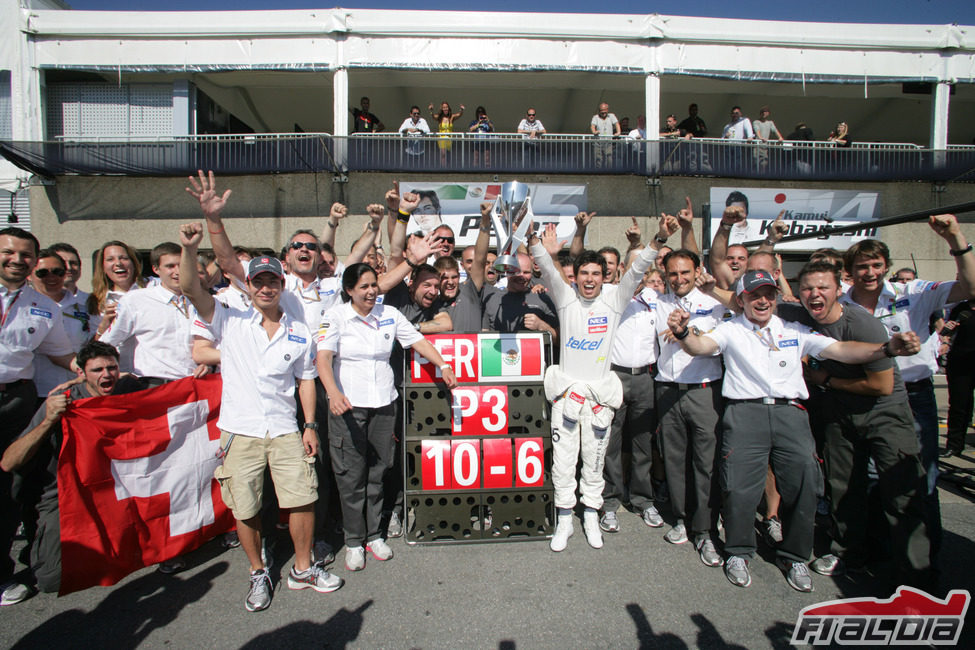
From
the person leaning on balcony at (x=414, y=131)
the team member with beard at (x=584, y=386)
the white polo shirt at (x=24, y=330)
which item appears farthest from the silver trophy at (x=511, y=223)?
the person leaning on balcony at (x=414, y=131)

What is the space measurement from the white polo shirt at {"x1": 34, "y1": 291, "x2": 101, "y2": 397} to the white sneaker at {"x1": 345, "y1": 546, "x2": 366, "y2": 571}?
2707 mm

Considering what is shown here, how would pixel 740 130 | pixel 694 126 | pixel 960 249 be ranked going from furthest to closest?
pixel 694 126, pixel 740 130, pixel 960 249

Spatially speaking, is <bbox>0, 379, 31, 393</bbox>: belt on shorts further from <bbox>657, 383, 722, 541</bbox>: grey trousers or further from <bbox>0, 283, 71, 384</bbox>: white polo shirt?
<bbox>657, 383, 722, 541</bbox>: grey trousers

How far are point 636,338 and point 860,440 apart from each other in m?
1.71

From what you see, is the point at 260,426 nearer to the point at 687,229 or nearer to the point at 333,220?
the point at 333,220

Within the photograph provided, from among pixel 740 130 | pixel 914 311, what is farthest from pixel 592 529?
pixel 740 130

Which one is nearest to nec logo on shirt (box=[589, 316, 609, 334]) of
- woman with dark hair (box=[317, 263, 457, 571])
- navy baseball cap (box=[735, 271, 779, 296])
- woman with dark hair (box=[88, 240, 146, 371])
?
navy baseball cap (box=[735, 271, 779, 296])

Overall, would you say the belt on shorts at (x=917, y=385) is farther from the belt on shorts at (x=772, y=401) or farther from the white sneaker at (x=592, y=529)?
the white sneaker at (x=592, y=529)

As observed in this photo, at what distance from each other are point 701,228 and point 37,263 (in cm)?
1265

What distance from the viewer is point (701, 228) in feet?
40.3

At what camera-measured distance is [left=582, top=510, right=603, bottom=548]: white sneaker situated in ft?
12.3

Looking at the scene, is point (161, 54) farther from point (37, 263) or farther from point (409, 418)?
point (409, 418)

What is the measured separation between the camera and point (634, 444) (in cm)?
427
